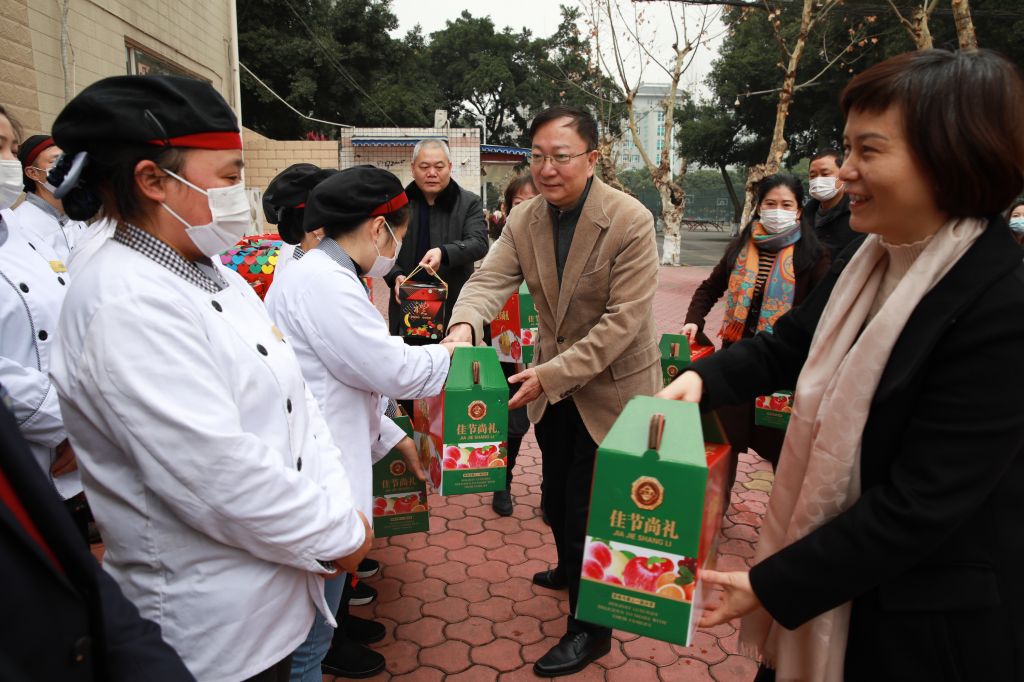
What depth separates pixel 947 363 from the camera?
3.87 feet

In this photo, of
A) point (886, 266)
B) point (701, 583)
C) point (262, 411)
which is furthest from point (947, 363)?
point (262, 411)

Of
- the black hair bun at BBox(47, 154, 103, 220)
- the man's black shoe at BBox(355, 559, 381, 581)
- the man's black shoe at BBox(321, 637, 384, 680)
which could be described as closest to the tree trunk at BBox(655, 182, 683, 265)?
the man's black shoe at BBox(355, 559, 381, 581)

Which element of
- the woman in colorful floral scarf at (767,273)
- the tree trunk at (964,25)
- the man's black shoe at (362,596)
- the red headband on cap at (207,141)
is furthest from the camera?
the tree trunk at (964,25)

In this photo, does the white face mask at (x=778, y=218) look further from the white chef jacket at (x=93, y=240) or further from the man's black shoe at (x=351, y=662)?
the white chef jacket at (x=93, y=240)

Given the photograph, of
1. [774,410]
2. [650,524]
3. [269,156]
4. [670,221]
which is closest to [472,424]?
[650,524]

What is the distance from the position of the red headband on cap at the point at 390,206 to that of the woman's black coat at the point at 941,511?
169cm

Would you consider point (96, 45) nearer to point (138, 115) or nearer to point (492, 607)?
point (492, 607)

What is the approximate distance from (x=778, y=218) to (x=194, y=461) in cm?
330

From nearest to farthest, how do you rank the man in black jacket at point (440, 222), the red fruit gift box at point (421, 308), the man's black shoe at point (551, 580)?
the man's black shoe at point (551, 580) → the red fruit gift box at point (421, 308) → the man in black jacket at point (440, 222)

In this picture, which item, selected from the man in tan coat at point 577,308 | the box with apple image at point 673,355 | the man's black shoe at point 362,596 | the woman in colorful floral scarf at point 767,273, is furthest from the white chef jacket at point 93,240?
the woman in colorful floral scarf at point 767,273

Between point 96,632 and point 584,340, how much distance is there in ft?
5.90

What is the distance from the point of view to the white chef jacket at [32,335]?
2.13 meters

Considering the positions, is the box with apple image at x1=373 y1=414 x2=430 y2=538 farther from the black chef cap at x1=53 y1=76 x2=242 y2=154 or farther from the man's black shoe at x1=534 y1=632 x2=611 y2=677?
the black chef cap at x1=53 y1=76 x2=242 y2=154

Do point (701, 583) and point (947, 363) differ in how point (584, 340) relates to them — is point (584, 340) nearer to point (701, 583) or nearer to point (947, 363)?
point (701, 583)
